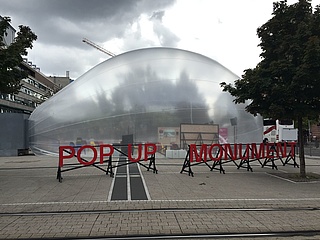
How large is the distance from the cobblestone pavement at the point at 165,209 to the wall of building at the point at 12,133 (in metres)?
12.6

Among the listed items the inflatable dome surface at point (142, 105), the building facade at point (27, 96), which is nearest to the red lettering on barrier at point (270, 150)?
the inflatable dome surface at point (142, 105)

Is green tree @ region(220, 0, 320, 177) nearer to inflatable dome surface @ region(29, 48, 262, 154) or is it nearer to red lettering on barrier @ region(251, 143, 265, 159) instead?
red lettering on barrier @ region(251, 143, 265, 159)

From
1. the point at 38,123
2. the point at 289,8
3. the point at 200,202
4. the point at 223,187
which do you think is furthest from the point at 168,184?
the point at 38,123

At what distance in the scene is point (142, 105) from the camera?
19.7m

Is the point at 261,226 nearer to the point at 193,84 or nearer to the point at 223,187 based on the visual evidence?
the point at 223,187

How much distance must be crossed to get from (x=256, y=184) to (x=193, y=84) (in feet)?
35.6

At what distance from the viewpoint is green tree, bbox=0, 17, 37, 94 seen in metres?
11.7

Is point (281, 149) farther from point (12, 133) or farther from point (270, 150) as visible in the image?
point (12, 133)

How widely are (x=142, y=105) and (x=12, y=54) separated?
30.3ft

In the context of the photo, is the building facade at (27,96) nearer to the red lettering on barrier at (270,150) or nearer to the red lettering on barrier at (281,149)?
the red lettering on barrier at (270,150)

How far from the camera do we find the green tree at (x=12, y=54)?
38.4 ft

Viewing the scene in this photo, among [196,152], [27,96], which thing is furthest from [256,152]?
[27,96]

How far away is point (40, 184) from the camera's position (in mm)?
10797

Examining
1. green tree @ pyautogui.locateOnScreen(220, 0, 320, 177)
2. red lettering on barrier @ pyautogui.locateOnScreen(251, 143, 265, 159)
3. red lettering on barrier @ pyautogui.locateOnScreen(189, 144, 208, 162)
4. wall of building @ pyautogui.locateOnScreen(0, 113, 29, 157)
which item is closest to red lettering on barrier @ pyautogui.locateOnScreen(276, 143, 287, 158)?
red lettering on barrier @ pyautogui.locateOnScreen(251, 143, 265, 159)
